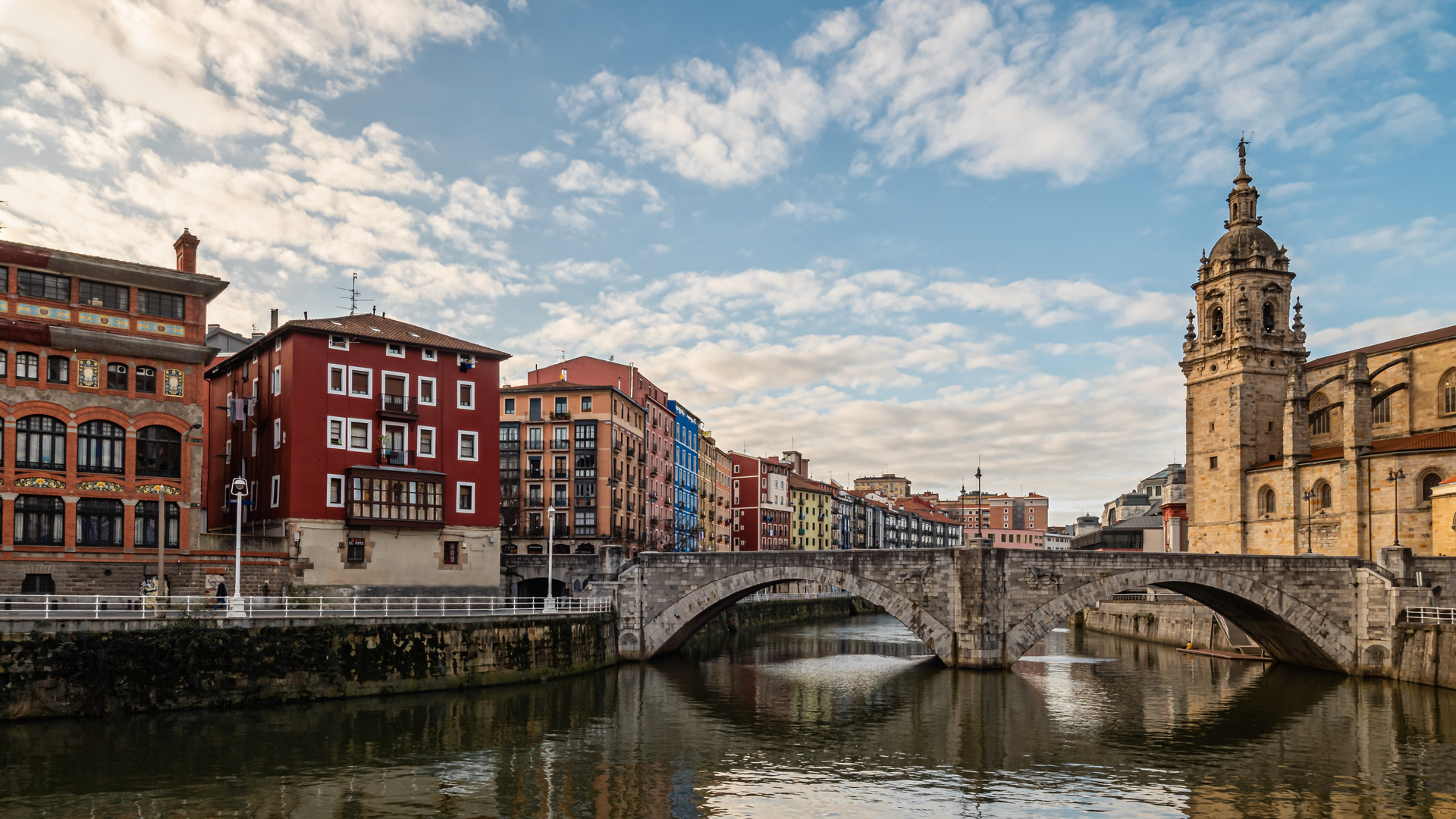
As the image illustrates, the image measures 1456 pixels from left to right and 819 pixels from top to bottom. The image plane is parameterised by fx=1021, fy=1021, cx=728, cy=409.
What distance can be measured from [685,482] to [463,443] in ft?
163

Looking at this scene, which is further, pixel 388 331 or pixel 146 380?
pixel 388 331

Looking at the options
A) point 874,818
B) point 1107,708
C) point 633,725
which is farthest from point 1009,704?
point 874,818

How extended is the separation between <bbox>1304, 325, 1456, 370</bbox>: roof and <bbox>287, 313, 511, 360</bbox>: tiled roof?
5751 centimetres

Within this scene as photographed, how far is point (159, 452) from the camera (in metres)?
46.5

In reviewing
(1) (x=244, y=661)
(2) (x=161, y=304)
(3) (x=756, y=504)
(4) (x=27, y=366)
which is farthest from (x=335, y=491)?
(3) (x=756, y=504)

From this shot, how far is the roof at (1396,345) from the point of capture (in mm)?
68250

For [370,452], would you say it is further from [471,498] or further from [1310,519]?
[1310,519]

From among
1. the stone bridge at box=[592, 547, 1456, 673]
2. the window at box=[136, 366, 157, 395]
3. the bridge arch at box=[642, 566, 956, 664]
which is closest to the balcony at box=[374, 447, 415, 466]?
the window at box=[136, 366, 157, 395]

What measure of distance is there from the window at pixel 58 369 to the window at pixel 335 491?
43.5ft

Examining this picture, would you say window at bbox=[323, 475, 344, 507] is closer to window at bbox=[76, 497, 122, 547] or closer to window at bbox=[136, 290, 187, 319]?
window at bbox=[76, 497, 122, 547]

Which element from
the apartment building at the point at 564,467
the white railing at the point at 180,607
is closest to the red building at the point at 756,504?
the apartment building at the point at 564,467

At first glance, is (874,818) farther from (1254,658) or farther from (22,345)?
(1254,658)

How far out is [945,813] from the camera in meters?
24.7

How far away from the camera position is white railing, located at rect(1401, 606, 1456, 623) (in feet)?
155
